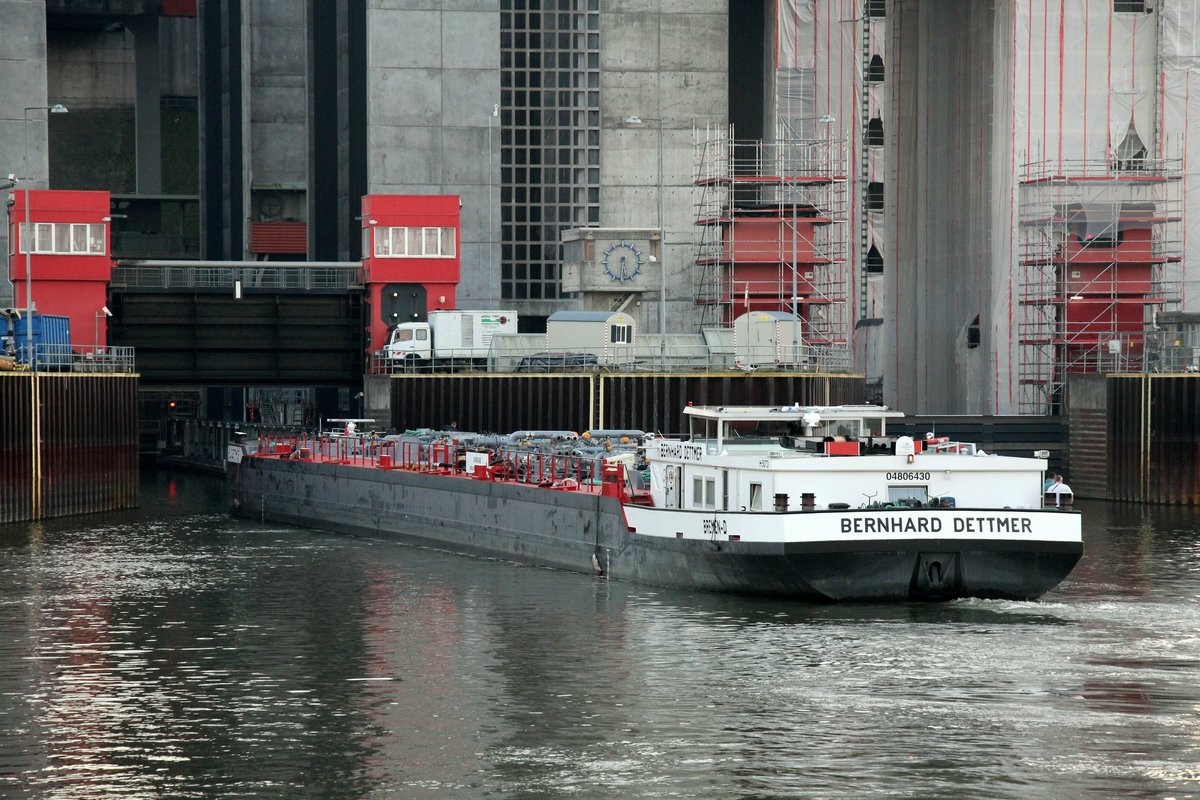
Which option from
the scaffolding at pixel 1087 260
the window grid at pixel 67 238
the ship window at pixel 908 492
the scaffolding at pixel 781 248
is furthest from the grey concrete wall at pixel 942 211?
the ship window at pixel 908 492

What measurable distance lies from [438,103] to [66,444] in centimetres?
4624

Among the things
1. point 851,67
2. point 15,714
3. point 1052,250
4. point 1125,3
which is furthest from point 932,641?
point 851,67

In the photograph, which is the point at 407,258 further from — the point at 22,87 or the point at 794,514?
the point at 794,514

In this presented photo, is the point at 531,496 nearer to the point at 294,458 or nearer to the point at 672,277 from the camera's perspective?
the point at 294,458

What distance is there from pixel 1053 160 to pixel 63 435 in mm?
43886

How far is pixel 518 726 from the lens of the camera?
3114 cm

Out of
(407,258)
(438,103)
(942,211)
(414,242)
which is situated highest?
(438,103)

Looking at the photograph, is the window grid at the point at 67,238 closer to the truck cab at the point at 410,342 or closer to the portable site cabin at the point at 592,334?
the truck cab at the point at 410,342

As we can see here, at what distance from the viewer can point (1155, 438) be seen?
74312mm

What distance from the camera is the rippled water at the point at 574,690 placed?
91.1ft

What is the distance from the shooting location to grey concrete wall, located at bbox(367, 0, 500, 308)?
4274 inches

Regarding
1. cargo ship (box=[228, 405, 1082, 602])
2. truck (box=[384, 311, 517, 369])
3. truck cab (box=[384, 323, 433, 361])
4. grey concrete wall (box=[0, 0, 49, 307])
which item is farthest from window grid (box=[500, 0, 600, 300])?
cargo ship (box=[228, 405, 1082, 602])

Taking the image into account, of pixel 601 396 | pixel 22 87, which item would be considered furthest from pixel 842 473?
pixel 22 87

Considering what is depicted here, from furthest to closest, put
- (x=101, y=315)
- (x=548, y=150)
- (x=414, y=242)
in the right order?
(x=548, y=150) < (x=414, y=242) < (x=101, y=315)
